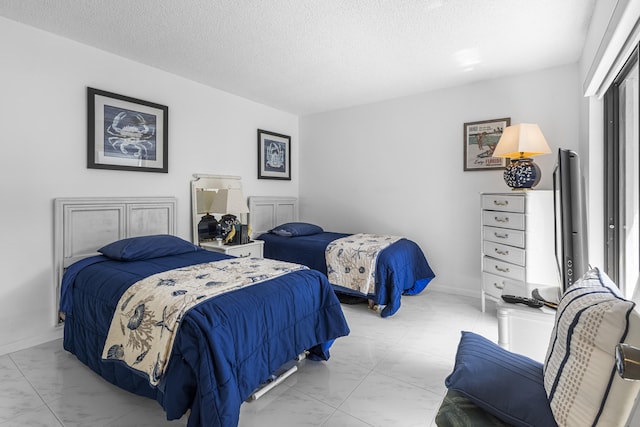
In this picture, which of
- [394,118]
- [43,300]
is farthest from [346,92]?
[43,300]

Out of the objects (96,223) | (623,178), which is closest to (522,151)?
(623,178)

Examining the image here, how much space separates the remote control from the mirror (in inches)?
105

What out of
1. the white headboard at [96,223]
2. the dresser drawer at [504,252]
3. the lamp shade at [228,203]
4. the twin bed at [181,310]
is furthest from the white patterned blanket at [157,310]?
the dresser drawer at [504,252]

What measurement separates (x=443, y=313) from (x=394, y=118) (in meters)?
2.44

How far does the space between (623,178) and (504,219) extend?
92cm

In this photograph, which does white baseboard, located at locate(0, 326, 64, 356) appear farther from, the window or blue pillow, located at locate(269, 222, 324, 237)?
the window

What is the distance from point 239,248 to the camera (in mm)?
3537

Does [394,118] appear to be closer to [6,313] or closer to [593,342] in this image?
[593,342]

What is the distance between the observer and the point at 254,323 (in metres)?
1.71

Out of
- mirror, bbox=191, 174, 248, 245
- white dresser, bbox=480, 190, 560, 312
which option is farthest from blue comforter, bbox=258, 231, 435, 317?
white dresser, bbox=480, 190, 560, 312

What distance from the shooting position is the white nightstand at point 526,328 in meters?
1.62

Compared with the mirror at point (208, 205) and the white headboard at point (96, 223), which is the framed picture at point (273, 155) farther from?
the white headboard at point (96, 223)

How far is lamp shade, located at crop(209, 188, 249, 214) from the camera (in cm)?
356

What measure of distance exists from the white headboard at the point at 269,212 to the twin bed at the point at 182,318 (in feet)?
4.92
